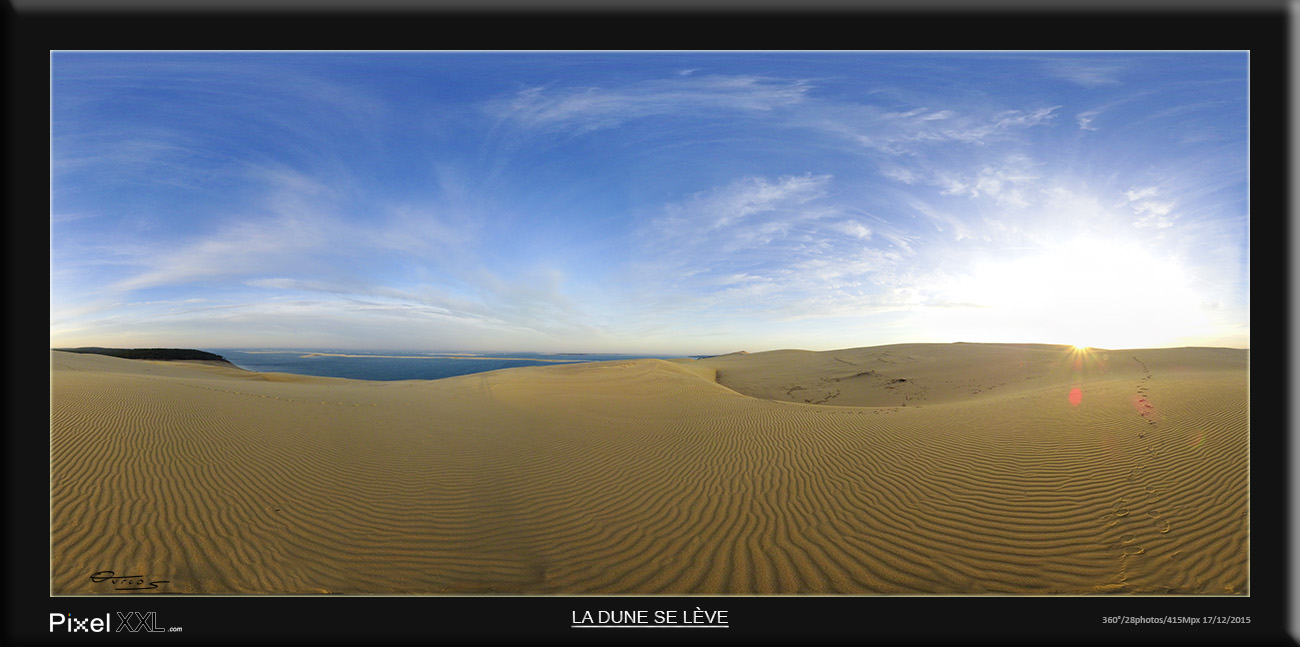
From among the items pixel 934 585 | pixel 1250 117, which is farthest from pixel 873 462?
pixel 1250 117

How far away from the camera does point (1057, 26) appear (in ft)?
9.11

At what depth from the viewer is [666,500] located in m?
4.30

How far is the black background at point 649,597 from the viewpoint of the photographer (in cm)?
249

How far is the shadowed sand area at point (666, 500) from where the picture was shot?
115 inches

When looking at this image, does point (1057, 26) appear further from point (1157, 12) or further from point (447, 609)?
point (447, 609)

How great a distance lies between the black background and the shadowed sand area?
0.20 metres

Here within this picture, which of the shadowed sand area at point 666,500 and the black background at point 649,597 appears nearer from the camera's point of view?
the black background at point 649,597
